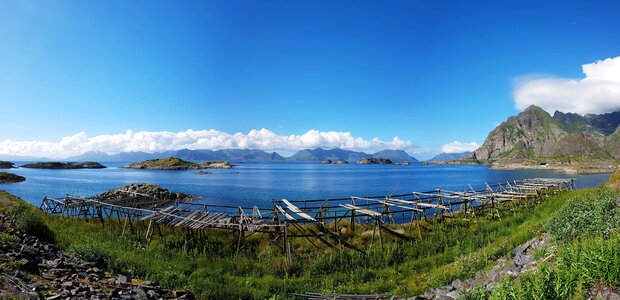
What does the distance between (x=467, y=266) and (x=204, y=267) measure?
43.4 ft

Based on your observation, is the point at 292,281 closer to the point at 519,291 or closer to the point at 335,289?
the point at 335,289

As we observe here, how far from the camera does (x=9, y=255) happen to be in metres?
10.3

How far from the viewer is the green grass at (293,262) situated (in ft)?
46.5

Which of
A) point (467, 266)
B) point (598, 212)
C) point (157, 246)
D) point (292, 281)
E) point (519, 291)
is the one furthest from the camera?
point (157, 246)

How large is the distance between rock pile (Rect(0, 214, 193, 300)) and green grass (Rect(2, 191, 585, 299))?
1.90 metres

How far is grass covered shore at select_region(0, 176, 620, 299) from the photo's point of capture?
1414cm

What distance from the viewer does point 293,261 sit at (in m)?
19.0

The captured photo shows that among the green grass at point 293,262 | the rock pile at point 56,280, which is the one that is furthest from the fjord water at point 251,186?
the rock pile at point 56,280

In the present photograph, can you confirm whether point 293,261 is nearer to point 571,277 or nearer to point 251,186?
point 571,277

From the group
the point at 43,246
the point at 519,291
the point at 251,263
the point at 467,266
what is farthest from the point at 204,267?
the point at 519,291

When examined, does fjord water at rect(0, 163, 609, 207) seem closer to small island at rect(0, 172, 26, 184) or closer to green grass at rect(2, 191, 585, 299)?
small island at rect(0, 172, 26, 184)

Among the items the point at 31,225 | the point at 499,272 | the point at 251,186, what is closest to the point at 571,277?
the point at 499,272

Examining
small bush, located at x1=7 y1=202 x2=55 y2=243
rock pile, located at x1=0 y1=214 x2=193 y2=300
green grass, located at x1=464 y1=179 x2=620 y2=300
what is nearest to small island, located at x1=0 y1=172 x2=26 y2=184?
small bush, located at x1=7 y1=202 x2=55 y2=243

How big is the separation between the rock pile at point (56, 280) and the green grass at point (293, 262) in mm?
1896
